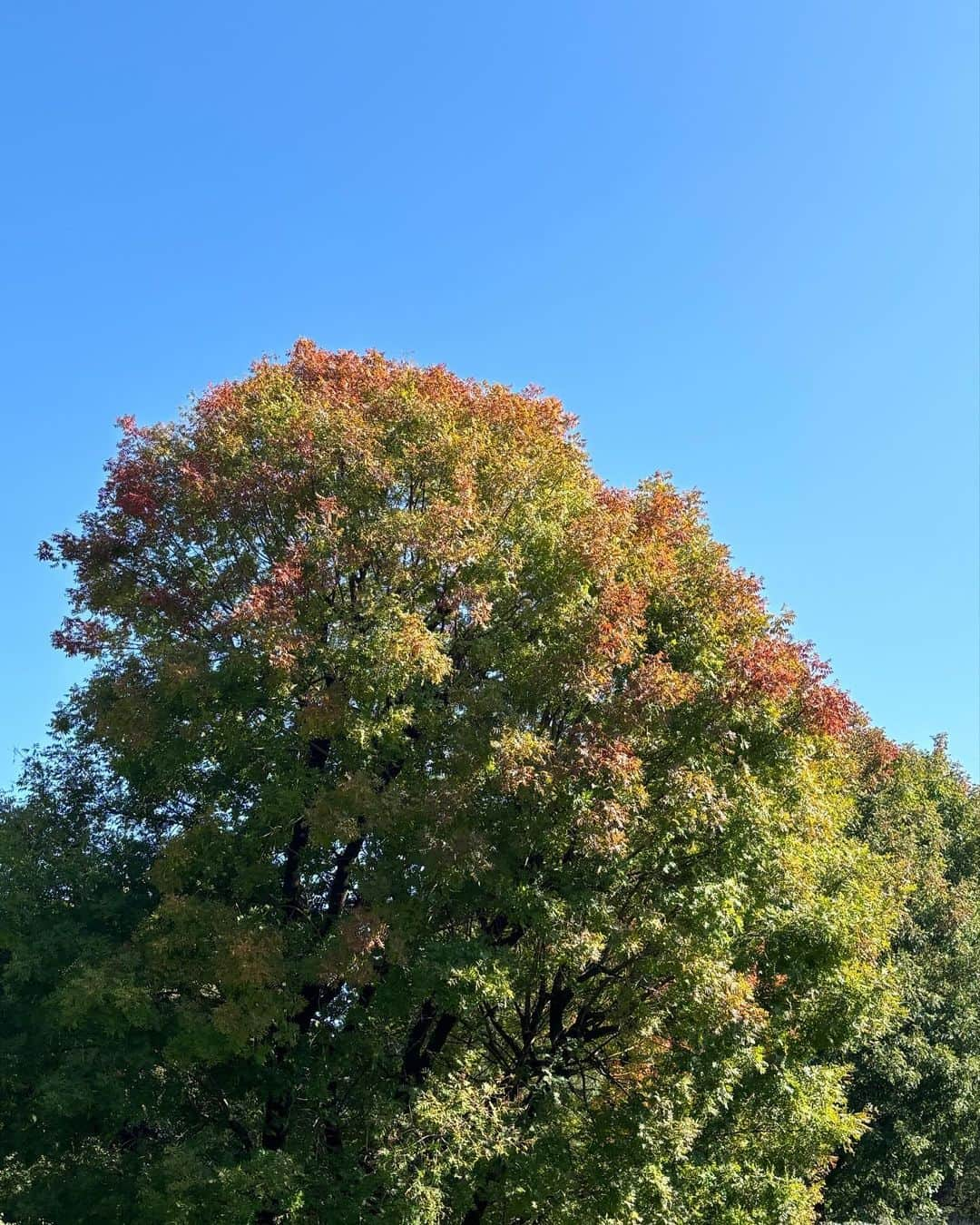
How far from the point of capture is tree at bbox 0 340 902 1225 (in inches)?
434

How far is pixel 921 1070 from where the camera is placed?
21.6 m

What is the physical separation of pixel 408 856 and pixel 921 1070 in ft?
54.5

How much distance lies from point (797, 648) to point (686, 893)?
4365mm

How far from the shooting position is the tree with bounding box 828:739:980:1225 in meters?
21.6

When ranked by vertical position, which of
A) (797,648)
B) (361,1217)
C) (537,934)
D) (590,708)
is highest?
(797,648)

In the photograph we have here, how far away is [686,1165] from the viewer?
11828 mm

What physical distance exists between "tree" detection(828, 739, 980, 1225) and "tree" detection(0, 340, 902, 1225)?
9.08 m

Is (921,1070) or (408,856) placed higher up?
(408,856)

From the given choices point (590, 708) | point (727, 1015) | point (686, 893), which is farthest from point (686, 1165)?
point (590, 708)

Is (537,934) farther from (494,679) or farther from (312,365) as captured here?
(312,365)

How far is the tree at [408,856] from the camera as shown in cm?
1103

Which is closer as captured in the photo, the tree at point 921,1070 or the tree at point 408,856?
the tree at point 408,856

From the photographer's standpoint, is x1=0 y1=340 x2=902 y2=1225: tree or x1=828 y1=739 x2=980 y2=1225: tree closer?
x1=0 y1=340 x2=902 y2=1225: tree

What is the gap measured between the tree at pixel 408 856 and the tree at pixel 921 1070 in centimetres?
908
